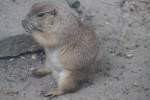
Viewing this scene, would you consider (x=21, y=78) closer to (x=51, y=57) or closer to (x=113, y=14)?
(x=51, y=57)

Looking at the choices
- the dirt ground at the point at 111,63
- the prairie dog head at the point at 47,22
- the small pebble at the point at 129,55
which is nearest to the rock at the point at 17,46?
the dirt ground at the point at 111,63

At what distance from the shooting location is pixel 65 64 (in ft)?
19.9

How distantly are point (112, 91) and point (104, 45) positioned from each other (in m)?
1.02

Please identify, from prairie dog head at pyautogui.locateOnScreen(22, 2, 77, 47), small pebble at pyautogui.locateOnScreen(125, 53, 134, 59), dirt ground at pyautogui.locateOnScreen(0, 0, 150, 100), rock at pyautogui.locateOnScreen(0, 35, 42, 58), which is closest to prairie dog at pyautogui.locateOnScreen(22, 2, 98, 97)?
prairie dog head at pyautogui.locateOnScreen(22, 2, 77, 47)

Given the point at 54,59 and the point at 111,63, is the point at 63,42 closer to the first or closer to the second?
the point at 54,59

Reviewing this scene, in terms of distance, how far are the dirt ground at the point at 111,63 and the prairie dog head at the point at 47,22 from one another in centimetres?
63

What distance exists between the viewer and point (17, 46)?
6641 millimetres

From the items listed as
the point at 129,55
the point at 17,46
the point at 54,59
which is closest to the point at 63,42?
the point at 54,59

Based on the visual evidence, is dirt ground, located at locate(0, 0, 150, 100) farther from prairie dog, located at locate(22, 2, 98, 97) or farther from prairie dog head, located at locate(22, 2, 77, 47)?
prairie dog head, located at locate(22, 2, 77, 47)

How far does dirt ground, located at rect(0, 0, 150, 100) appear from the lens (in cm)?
613

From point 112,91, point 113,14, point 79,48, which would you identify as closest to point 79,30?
point 79,48

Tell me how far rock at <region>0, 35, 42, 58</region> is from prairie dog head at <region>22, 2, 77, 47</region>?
0.66 metres

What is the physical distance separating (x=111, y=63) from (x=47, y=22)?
1202 mm

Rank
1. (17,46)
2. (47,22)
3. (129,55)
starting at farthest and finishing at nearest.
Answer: (129,55)
(17,46)
(47,22)
